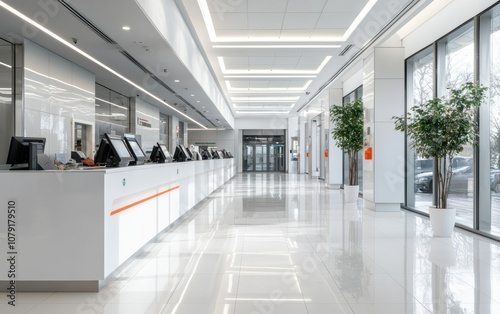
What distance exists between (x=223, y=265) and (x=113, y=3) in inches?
150

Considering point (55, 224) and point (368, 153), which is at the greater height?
point (368, 153)

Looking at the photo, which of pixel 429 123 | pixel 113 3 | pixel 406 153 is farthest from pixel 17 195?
pixel 406 153

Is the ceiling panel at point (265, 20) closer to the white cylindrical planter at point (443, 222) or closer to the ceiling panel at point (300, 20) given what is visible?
the ceiling panel at point (300, 20)

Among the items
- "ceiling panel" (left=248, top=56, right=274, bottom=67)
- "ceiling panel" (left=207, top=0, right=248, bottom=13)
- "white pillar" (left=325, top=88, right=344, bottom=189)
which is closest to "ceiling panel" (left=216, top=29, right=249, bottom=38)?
"ceiling panel" (left=207, top=0, right=248, bottom=13)

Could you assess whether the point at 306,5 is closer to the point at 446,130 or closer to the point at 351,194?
the point at 446,130

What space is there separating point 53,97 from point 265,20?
4860 mm

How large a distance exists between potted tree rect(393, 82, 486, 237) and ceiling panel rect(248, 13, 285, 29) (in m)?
3.63

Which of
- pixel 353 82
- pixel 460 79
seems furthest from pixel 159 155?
pixel 353 82

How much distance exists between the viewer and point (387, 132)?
995 cm

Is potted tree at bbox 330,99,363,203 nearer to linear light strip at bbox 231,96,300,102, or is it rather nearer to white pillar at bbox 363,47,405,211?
white pillar at bbox 363,47,405,211

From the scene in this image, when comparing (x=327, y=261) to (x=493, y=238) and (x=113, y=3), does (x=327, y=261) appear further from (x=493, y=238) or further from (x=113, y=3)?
(x=113, y=3)

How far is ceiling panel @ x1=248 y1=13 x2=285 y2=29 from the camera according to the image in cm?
841

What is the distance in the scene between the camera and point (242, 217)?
28.5ft

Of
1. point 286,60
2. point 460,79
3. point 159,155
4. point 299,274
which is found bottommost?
point 299,274
